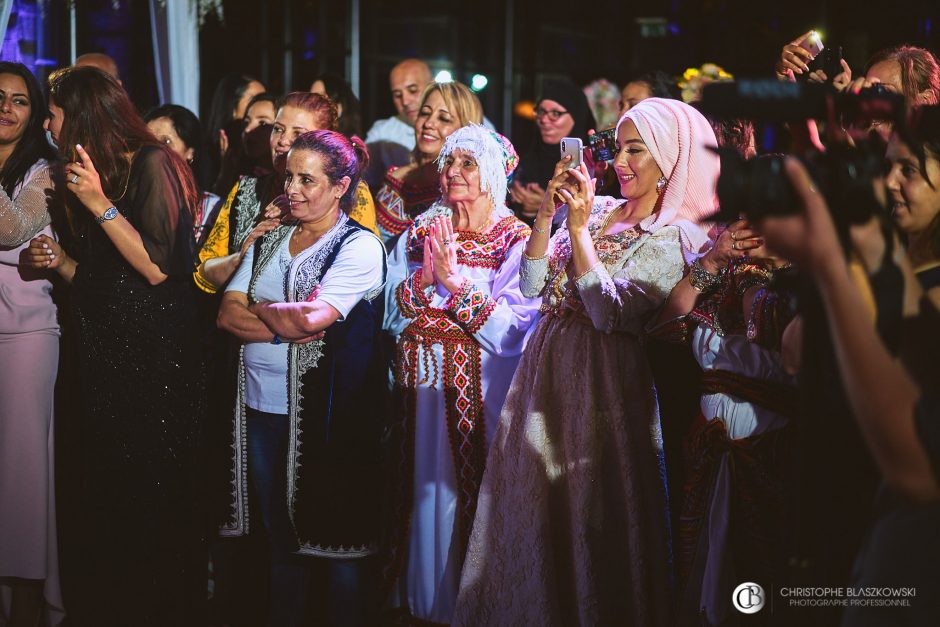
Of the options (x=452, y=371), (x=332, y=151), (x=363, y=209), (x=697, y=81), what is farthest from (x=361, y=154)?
(x=697, y=81)

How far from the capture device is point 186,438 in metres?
3.55

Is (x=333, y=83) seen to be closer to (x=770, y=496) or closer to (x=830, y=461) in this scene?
(x=770, y=496)

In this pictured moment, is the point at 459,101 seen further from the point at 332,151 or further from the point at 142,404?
the point at 142,404

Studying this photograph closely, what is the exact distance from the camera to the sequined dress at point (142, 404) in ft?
11.2

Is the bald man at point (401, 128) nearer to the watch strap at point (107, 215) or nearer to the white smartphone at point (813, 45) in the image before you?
the watch strap at point (107, 215)

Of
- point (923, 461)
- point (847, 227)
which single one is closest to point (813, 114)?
point (847, 227)

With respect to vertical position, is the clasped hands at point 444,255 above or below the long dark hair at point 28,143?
below

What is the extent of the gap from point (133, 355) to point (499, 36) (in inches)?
265

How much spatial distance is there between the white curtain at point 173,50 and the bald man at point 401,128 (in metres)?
1.23

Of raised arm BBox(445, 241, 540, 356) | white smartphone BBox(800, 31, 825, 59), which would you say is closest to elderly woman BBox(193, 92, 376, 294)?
raised arm BBox(445, 241, 540, 356)

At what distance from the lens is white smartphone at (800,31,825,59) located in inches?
118

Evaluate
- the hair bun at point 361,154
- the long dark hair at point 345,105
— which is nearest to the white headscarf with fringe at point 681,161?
the hair bun at point 361,154

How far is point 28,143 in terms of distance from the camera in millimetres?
3658

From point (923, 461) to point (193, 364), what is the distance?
2708mm
